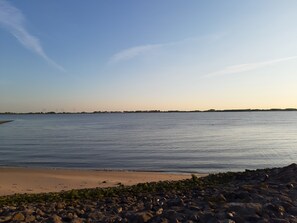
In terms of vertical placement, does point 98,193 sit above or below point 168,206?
below

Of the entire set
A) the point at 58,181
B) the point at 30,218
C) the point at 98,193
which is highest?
the point at 30,218

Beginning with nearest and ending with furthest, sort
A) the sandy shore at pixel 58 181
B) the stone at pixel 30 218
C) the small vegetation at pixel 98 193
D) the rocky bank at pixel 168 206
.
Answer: the rocky bank at pixel 168 206 → the stone at pixel 30 218 → the small vegetation at pixel 98 193 → the sandy shore at pixel 58 181

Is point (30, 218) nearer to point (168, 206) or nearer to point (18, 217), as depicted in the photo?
point (18, 217)

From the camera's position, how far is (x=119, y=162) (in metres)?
27.8

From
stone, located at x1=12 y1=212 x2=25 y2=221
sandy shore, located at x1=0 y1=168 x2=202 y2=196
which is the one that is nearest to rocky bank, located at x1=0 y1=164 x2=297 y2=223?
stone, located at x1=12 y1=212 x2=25 y2=221

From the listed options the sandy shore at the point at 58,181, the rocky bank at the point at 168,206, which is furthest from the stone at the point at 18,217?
the sandy shore at the point at 58,181

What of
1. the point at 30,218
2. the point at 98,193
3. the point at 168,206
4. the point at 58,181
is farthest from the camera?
the point at 58,181

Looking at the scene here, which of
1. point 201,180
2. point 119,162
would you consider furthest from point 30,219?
point 119,162

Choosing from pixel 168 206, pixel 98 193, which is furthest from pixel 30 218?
pixel 98 193

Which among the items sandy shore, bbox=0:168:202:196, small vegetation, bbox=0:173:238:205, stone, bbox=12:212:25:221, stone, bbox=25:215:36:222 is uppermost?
stone, bbox=12:212:25:221

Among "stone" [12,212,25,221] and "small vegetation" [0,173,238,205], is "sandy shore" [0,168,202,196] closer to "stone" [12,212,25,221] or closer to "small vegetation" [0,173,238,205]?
"small vegetation" [0,173,238,205]

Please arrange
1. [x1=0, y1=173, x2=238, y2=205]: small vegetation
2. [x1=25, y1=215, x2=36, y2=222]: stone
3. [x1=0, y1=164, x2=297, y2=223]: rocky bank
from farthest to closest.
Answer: [x1=0, y1=173, x2=238, y2=205]: small vegetation
[x1=25, y1=215, x2=36, y2=222]: stone
[x1=0, y1=164, x2=297, y2=223]: rocky bank

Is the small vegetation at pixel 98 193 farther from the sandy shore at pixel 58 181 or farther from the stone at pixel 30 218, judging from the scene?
the sandy shore at pixel 58 181

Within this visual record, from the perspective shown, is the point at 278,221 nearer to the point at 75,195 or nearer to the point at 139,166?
the point at 75,195
